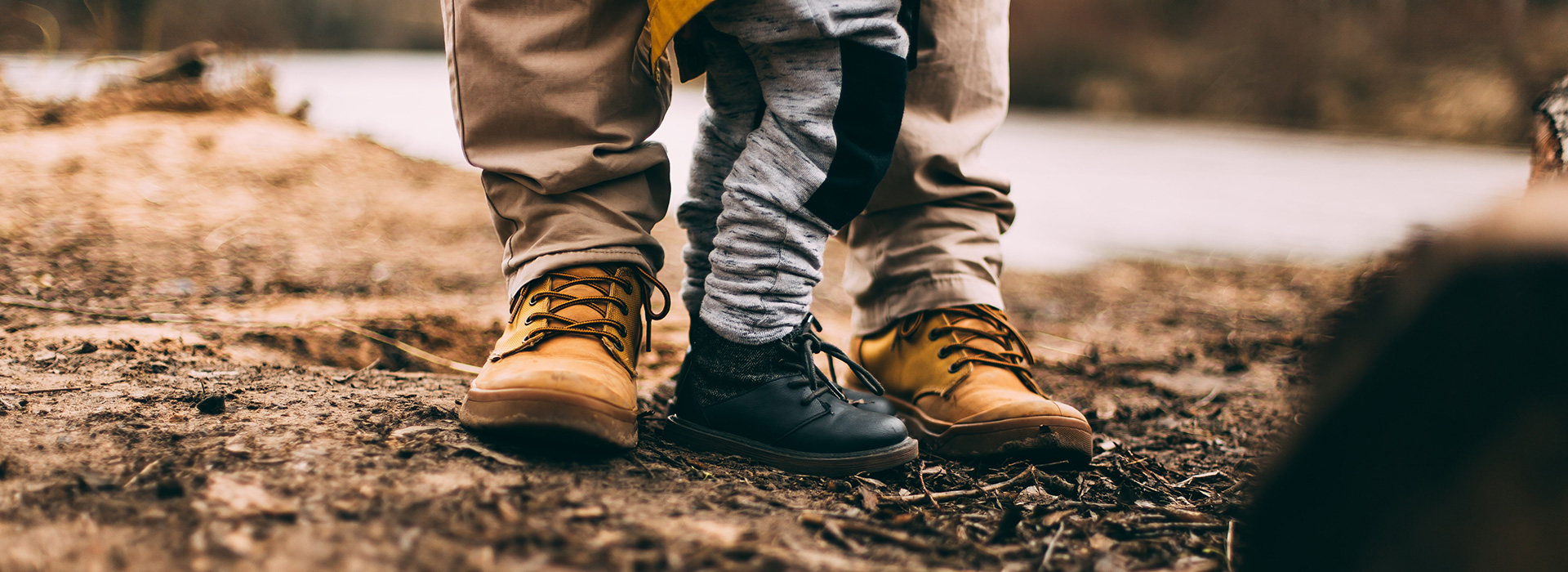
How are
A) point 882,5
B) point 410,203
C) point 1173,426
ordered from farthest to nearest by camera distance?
point 410,203 < point 1173,426 < point 882,5

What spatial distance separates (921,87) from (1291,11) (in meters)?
15.3

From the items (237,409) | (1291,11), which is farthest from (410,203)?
(1291,11)

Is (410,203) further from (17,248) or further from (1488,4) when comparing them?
(1488,4)

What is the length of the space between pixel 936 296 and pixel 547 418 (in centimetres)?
64

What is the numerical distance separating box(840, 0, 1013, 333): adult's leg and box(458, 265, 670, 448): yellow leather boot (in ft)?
1.31

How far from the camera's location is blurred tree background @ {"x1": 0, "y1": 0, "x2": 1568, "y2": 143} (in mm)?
8305

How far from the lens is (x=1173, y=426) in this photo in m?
1.51

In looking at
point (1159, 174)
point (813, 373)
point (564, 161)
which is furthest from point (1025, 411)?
point (1159, 174)

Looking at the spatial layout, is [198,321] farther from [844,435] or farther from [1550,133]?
[1550,133]

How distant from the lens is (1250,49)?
45.3 ft

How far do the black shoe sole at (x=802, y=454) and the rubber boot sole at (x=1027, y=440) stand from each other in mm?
101

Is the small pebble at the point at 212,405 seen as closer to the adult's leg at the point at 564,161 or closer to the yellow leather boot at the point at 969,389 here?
the adult's leg at the point at 564,161

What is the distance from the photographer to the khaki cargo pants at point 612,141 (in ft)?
3.43

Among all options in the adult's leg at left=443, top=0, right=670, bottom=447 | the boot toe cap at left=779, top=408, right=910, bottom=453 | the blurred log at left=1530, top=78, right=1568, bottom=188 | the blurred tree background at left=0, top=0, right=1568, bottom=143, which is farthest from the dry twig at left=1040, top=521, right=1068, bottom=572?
the blurred tree background at left=0, top=0, right=1568, bottom=143
